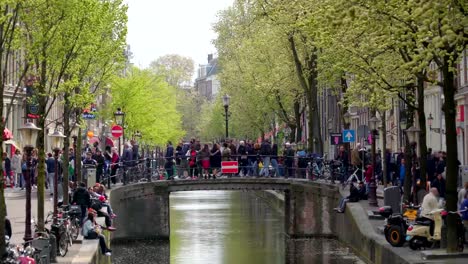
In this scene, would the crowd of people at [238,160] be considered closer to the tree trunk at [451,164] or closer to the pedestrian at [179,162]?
the pedestrian at [179,162]

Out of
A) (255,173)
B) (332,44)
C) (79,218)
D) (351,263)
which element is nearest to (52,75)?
(79,218)

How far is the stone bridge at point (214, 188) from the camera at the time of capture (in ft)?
150

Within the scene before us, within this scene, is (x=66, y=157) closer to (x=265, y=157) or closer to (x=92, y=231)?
(x=92, y=231)

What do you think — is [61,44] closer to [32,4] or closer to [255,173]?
[32,4]

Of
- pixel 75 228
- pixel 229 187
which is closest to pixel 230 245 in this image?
pixel 229 187

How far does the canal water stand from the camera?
39.3 metres

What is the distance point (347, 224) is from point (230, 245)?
6.80m

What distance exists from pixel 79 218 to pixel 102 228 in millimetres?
1035

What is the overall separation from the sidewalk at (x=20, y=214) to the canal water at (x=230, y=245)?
11.3 ft

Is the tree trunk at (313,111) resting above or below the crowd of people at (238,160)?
above

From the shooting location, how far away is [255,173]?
161 ft

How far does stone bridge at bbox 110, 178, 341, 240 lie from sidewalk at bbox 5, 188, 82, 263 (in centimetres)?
366

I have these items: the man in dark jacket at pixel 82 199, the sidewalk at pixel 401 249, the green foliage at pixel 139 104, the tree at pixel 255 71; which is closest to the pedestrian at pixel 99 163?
the sidewalk at pixel 401 249

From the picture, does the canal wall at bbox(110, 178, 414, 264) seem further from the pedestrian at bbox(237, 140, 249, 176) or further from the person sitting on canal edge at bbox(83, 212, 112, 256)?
the person sitting on canal edge at bbox(83, 212, 112, 256)
